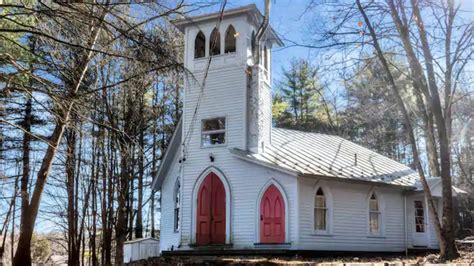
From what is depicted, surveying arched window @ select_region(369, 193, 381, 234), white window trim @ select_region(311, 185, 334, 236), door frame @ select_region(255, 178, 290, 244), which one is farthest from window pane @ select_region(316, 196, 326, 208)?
arched window @ select_region(369, 193, 381, 234)

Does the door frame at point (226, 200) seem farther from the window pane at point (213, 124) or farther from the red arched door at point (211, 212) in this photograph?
the window pane at point (213, 124)

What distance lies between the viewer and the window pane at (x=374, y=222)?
1870cm

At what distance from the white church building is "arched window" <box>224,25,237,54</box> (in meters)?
0.04

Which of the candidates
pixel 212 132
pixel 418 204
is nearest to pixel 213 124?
pixel 212 132

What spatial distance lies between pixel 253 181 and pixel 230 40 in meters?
5.44

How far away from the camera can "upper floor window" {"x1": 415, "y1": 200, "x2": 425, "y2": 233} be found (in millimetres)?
20250

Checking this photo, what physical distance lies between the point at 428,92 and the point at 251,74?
6.54 m

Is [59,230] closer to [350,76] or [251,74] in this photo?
[251,74]

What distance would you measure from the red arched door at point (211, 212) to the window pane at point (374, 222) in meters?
5.40

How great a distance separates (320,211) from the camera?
17250mm

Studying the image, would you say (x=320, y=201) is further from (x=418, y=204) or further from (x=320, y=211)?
(x=418, y=204)

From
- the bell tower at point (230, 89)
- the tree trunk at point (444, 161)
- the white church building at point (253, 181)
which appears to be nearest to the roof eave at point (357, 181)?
the white church building at point (253, 181)

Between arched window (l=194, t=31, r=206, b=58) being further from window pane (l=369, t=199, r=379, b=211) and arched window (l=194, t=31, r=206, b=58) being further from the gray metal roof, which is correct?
window pane (l=369, t=199, r=379, b=211)

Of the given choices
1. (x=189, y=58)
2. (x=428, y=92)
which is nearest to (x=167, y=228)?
(x=189, y=58)
